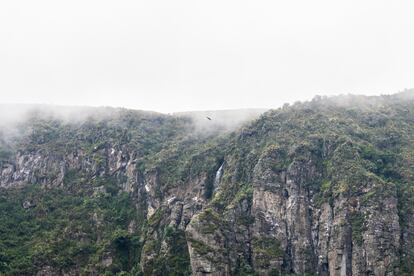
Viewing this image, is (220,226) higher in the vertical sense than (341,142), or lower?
lower

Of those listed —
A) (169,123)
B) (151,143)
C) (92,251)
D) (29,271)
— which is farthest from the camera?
(169,123)

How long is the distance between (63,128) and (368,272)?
324 feet

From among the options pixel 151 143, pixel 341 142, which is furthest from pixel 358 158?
pixel 151 143

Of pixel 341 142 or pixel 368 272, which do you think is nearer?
pixel 368 272

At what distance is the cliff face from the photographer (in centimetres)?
13275

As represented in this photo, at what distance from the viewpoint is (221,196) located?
14775 centimetres

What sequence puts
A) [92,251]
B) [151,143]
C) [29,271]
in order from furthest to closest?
1. [151,143]
2. [92,251]
3. [29,271]

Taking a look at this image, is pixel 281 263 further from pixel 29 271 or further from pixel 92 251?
pixel 29 271

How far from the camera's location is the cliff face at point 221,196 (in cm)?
13275

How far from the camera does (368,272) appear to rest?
126438mm

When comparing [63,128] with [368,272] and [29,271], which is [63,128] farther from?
[368,272]

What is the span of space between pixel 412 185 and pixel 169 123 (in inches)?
3096

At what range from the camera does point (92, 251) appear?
144 meters

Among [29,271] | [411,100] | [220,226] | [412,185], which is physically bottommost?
[29,271]
